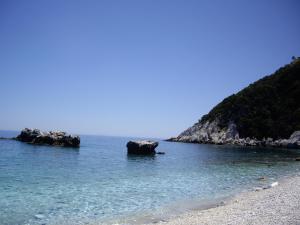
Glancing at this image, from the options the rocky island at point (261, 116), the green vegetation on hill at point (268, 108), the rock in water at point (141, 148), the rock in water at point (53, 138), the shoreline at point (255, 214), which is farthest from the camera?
the green vegetation on hill at point (268, 108)

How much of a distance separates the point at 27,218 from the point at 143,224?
230 inches

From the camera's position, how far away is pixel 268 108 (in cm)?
12669

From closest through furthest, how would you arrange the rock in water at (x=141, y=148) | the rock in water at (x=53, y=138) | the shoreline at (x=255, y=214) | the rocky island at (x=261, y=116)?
the shoreline at (x=255, y=214) < the rock in water at (x=141, y=148) < the rock in water at (x=53, y=138) < the rocky island at (x=261, y=116)

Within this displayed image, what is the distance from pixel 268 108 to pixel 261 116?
6.12 m

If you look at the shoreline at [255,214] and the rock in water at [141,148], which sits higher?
the rock in water at [141,148]

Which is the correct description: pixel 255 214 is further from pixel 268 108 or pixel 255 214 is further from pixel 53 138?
pixel 268 108

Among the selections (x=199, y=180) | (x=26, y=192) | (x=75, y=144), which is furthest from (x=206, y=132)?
(x=26, y=192)

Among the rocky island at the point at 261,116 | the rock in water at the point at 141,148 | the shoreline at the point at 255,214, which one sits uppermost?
the rocky island at the point at 261,116

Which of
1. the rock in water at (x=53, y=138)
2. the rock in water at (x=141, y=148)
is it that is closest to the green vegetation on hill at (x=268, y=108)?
the rock in water at (x=141, y=148)

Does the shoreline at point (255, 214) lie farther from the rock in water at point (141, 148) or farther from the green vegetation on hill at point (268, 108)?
the green vegetation on hill at point (268, 108)

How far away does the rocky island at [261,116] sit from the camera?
11356 cm

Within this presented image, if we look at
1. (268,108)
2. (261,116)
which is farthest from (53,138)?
(268,108)

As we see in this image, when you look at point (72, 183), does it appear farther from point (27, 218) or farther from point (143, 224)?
point (143, 224)

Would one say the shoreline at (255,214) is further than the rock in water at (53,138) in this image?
No
